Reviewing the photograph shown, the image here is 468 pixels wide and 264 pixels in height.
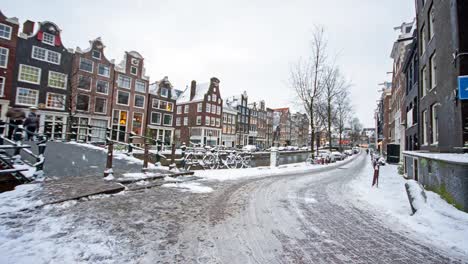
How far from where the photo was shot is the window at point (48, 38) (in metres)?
26.2

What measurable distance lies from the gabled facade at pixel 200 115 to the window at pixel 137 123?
1134 cm

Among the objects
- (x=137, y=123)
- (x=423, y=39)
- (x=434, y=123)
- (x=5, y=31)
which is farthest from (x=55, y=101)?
(x=423, y=39)

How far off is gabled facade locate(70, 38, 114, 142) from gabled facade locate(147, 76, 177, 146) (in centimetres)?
753

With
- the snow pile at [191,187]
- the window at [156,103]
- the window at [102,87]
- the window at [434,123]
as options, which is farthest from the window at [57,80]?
the window at [434,123]

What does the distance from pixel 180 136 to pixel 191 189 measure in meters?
43.5

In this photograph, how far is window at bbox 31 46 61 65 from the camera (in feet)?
83.8

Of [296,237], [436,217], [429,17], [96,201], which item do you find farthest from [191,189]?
[429,17]

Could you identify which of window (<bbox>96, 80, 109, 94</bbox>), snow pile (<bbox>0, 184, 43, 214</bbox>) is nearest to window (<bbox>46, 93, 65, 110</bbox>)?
window (<bbox>96, 80, 109, 94</bbox>)

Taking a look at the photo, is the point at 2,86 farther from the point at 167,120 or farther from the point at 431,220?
the point at 431,220

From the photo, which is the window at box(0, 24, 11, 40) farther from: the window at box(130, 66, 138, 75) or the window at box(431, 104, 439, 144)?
the window at box(431, 104, 439, 144)

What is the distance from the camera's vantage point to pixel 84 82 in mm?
28922

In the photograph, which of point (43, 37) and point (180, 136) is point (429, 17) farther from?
point (180, 136)

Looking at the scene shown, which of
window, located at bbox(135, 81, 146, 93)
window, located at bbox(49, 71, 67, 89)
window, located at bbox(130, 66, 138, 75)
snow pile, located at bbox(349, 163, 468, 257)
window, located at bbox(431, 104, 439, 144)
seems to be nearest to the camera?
snow pile, located at bbox(349, 163, 468, 257)

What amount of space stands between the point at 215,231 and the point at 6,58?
1239 inches
